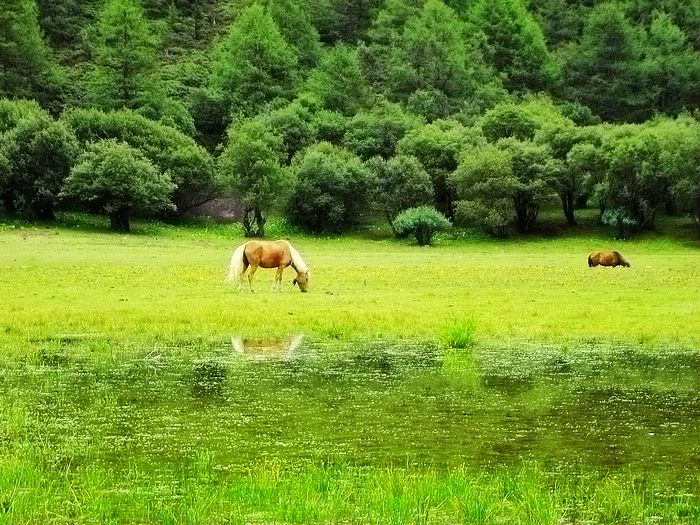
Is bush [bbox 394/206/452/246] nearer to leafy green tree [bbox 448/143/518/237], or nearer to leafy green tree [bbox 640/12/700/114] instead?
leafy green tree [bbox 448/143/518/237]

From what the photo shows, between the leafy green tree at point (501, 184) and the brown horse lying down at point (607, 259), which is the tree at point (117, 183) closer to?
the leafy green tree at point (501, 184)

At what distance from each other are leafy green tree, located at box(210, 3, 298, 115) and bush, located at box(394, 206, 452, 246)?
138 feet

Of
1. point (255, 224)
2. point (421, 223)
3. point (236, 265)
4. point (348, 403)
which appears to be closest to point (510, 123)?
point (421, 223)

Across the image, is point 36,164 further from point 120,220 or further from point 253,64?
point 253,64

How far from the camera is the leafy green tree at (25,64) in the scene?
115000 mm

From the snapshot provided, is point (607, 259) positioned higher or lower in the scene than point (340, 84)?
lower

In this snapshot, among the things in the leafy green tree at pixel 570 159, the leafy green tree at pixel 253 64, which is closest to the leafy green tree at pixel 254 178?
the leafy green tree at pixel 570 159

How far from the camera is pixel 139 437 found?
43.8 feet

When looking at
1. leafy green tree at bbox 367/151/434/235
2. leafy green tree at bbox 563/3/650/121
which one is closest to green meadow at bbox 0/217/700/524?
leafy green tree at bbox 367/151/434/235

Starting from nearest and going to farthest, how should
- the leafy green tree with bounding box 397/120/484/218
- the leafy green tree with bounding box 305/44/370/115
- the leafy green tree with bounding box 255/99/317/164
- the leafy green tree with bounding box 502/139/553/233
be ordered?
the leafy green tree with bounding box 502/139/553/233, the leafy green tree with bounding box 397/120/484/218, the leafy green tree with bounding box 255/99/317/164, the leafy green tree with bounding box 305/44/370/115

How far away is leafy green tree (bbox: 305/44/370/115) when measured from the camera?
124 metres

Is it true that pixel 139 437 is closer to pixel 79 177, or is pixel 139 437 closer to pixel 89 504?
pixel 89 504

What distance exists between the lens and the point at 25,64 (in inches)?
4690

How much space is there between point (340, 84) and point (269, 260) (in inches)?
3660
